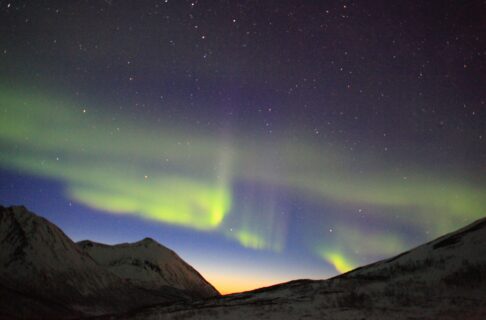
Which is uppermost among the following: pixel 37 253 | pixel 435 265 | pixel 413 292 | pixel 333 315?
pixel 37 253

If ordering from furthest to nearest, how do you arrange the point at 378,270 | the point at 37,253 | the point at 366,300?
the point at 37,253 < the point at 378,270 < the point at 366,300

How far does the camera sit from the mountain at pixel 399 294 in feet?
108

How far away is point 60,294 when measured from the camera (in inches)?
6506

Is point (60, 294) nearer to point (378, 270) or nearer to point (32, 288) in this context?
point (32, 288)

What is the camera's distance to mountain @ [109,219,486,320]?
32.8 meters

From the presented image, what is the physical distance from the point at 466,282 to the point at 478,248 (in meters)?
10.3

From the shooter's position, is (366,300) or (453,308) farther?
(366,300)

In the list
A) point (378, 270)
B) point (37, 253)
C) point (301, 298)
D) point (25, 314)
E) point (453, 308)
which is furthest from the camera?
point (37, 253)

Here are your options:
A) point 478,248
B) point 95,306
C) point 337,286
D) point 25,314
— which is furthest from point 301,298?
point 95,306

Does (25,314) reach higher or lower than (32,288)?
lower

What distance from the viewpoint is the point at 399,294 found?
39688 mm

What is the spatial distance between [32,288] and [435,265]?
153m

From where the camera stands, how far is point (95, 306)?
532 feet

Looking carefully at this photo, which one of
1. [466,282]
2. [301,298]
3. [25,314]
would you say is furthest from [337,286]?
[25,314]
